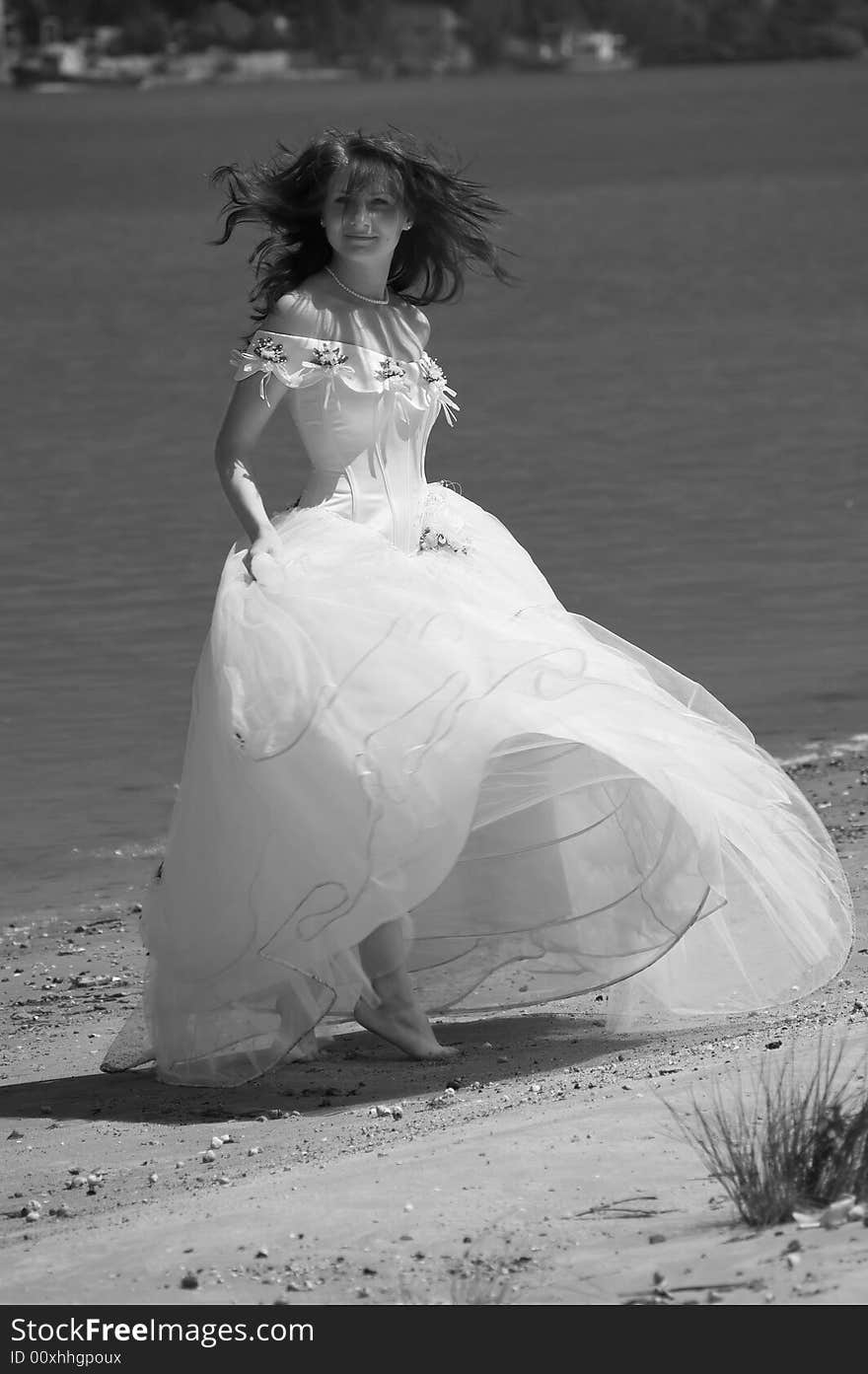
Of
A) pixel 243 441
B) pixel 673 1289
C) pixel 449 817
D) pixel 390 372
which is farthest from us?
pixel 390 372

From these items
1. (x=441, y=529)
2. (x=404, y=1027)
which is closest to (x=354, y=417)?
(x=441, y=529)

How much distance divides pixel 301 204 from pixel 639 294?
94.6 feet

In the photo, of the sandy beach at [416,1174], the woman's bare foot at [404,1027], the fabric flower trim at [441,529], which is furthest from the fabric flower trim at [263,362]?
the sandy beach at [416,1174]

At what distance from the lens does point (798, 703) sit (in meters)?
11.1

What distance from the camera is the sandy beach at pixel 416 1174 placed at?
4.12m

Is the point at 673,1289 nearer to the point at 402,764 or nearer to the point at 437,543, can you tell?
the point at 402,764

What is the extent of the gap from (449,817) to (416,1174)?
103cm

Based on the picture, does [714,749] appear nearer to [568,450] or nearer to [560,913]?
[560,913]

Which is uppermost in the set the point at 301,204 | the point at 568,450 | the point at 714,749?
the point at 301,204

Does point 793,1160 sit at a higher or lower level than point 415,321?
lower

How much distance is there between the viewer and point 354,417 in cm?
A: 609

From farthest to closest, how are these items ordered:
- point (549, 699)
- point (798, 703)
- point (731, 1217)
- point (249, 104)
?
point (249, 104) < point (798, 703) < point (549, 699) < point (731, 1217)

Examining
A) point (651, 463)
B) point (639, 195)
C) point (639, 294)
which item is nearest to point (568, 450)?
point (651, 463)

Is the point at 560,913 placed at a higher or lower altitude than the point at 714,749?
lower
